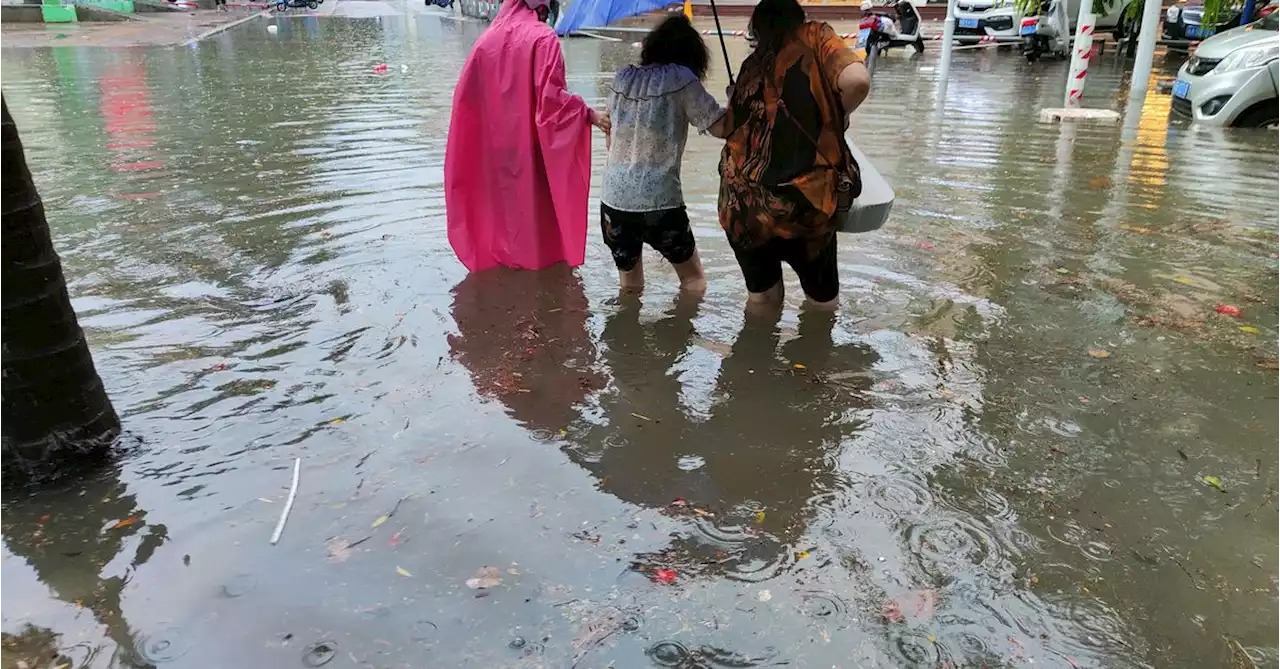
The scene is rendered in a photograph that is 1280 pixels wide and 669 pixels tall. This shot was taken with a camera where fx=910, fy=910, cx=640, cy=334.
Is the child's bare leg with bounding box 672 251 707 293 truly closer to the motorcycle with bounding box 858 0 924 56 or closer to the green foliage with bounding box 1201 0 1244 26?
the green foliage with bounding box 1201 0 1244 26

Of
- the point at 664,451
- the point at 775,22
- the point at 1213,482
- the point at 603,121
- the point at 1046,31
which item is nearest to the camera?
the point at 1213,482

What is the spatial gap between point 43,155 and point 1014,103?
1218 centimetres

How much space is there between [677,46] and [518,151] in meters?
1.20

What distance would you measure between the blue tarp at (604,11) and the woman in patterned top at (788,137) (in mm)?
621

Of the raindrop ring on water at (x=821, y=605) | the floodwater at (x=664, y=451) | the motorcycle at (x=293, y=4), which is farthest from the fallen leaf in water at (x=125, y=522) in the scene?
the motorcycle at (x=293, y=4)

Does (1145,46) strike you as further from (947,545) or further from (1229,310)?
(947,545)

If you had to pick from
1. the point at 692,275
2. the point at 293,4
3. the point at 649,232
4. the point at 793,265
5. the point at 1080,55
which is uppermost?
the point at 293,4

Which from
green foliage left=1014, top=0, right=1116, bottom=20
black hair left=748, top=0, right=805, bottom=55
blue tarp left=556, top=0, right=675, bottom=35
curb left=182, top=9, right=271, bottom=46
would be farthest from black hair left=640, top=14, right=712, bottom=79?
curb left=182, top=9, right=271, bottom=46

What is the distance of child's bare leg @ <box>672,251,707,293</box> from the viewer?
199 inches

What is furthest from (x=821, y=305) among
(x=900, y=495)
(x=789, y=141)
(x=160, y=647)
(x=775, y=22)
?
(x=160, y=647)

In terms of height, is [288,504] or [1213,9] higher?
[1213,9]

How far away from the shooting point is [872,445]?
3.64m

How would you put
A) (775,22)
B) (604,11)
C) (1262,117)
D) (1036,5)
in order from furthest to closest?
(1036,5), (1262,117), (604,11), (775,22)

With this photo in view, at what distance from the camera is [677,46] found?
4.32 meters
